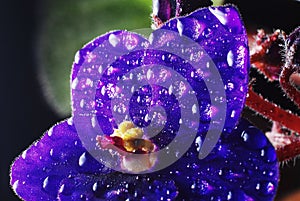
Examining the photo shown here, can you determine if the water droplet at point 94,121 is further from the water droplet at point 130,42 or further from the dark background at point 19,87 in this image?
the dark background at point 19,87

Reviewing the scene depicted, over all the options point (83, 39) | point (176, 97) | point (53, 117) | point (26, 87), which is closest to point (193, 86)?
point (176, 97)

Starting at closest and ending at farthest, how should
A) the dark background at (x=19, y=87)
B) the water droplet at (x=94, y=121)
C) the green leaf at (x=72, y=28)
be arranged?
the water droplet at (x=94, y=121) < the green leaf at (x=72, y=28) < the dark background at (x=19, y=87)

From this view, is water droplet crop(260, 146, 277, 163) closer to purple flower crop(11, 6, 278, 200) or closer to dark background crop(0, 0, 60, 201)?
purple flower crop(11, 6, 278, 200)

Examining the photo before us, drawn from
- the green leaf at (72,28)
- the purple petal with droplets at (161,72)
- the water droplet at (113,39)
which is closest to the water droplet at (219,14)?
the purple petal with droplets at (161,72)

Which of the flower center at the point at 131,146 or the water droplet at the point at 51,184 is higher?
the flower center at the point at 131,146

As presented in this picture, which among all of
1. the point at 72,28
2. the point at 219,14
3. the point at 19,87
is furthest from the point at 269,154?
the point at 19,87

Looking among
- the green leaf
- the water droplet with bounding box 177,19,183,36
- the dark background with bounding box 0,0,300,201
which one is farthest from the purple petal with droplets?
the dark background with bounding box 0,0,300,201
